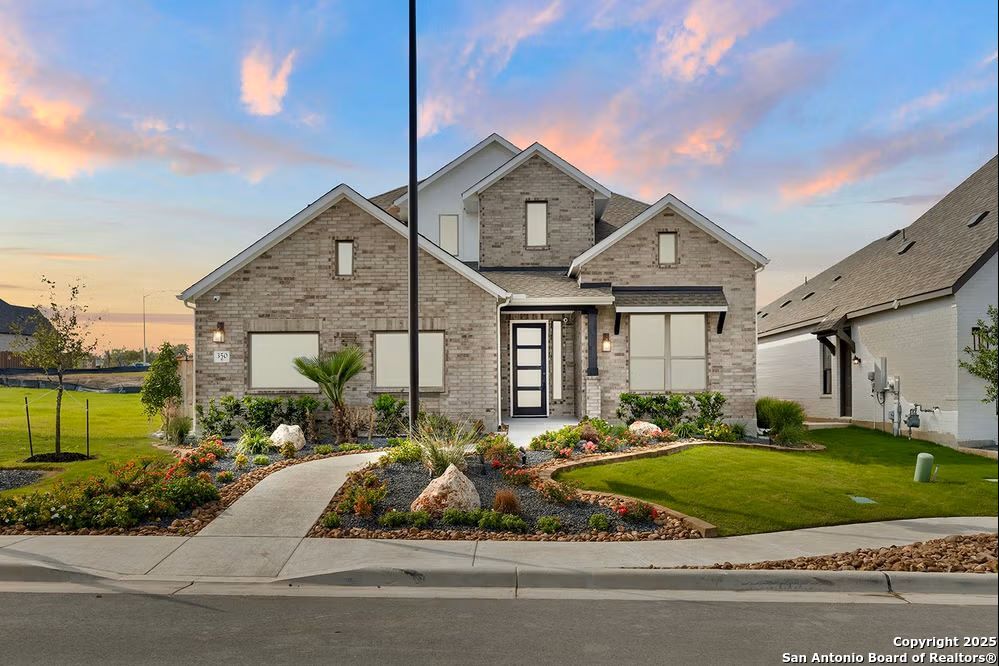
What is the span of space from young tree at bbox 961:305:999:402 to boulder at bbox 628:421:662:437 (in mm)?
6289

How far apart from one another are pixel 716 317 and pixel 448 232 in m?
8.93

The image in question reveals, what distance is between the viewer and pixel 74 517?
10000 millimetres

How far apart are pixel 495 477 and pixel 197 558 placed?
4719mm

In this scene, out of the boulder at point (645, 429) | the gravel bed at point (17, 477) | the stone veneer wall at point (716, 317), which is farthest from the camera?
the stone veneer wall at point (716, 317)

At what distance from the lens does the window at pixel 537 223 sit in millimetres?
22922

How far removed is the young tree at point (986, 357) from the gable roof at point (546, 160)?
10.2 meters

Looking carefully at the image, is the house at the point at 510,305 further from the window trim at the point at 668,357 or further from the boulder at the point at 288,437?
the boulder at the point at 288,437

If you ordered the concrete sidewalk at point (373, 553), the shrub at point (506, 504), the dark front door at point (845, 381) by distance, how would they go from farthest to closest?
the dark front door at point (845, 381) → the shrub at point (506, 504) → the concrete sidewalk at point (373, 553)

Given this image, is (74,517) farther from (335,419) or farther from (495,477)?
Answer: (335,419)

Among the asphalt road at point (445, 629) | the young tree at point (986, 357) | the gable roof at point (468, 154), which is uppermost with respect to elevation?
the gable roof at point (468, 154)

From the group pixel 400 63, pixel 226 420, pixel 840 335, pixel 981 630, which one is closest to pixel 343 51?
pixel 400 63

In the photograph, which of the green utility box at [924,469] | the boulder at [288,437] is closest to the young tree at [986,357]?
the green utility box at [924,469]

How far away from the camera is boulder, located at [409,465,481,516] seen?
10352mm

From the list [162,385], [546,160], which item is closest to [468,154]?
[546,160]
